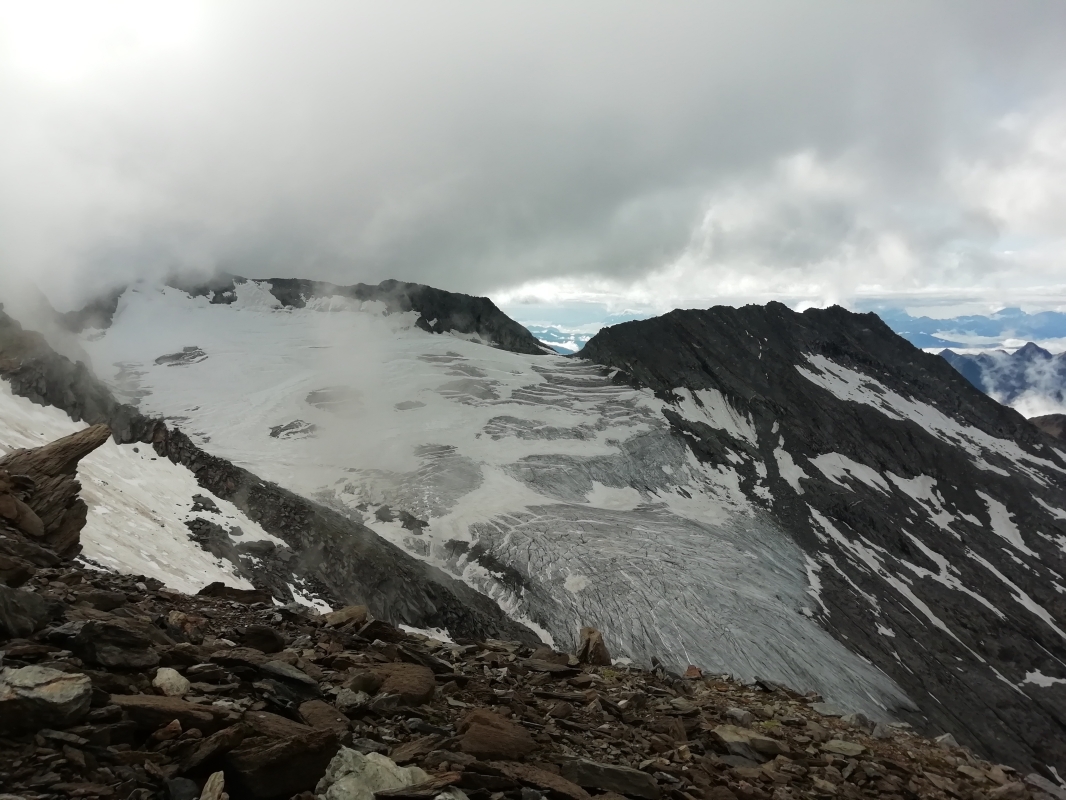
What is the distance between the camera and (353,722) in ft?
25.4

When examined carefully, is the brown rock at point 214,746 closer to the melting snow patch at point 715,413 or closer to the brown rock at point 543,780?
the brown rock at point 543,780

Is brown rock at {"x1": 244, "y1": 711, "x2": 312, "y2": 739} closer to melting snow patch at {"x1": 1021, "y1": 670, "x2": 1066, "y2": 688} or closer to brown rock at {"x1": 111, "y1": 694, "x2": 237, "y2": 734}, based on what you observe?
brown rock at {"x1": 111, "y1": 694, "x2": 237, "y2": 734}

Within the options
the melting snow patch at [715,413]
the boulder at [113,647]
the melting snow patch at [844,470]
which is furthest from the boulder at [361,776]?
the melting snow patch at [844,470]

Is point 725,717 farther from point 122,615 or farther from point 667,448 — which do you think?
point 667,448

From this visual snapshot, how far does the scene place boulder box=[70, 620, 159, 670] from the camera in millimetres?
7113

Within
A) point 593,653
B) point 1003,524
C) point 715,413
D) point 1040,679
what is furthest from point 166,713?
point 1003,524

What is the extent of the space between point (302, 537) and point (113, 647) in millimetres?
48490

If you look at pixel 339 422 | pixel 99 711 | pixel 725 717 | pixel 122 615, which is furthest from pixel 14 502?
pixel 339 422

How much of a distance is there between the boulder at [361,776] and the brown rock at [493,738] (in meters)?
1.28

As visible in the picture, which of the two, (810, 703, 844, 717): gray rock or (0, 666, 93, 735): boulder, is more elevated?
(0, 666, 93, 735): boulder

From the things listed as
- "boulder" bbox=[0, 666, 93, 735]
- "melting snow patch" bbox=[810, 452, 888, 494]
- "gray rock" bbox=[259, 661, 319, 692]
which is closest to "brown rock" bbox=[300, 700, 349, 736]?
"gray rock" bbox=[259, 661, 319, 692]

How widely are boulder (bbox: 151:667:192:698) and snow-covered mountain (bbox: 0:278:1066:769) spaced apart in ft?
129

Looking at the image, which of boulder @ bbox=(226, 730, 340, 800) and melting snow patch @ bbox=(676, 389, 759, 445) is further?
melting snow patch @ bbox=(676, 389, 759, 445)

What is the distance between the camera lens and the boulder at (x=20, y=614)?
22.9ft
